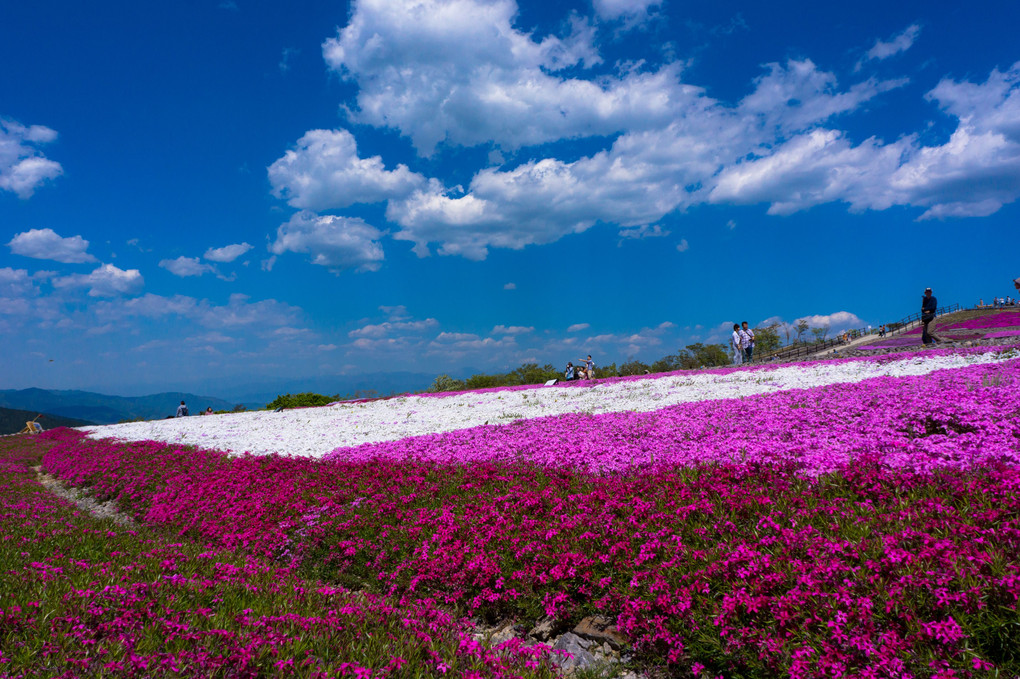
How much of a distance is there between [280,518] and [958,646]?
917 centimetres

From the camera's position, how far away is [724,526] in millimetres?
5625

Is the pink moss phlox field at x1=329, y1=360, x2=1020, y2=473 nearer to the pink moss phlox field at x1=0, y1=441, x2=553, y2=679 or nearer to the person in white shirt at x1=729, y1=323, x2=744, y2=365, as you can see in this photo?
the pink moss phlox field at x1=0, y1=441, x2=553, y2=679

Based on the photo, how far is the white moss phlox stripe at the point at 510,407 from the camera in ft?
56.6

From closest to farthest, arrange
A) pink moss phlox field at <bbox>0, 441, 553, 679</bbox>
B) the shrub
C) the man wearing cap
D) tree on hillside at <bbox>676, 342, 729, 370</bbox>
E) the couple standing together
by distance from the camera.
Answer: pink moss phlox field at <bbox>0, 441, 553, 679</bbox>, the man wearing cap, the couple standing together, the shrub, tree on hillside at <bbox>676, 342, 729, 370</bbox>

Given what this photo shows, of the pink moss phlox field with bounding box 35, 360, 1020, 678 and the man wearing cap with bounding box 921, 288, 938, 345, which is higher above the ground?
the man wearing cap with bounding box 921, 288, 938, 345

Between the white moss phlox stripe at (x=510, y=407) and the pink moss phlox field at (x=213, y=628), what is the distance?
9970 mm

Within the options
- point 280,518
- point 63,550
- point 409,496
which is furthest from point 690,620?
point 63,550

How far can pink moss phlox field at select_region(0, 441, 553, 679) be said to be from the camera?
382cm

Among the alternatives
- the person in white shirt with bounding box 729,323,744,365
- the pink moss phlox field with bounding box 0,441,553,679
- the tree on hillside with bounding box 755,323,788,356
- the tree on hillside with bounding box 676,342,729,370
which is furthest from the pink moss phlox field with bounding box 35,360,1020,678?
the tree on hillside with bounding box 755,323,788,356

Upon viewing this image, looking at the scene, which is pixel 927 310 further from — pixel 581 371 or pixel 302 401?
pixel 302 401

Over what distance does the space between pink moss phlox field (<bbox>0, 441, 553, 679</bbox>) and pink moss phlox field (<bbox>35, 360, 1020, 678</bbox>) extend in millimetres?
1123

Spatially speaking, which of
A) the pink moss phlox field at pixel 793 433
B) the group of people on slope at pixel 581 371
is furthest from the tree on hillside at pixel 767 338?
the pink moss phlox field at pixel 793 433

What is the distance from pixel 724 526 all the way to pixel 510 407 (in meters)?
16.9

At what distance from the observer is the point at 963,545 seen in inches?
168
